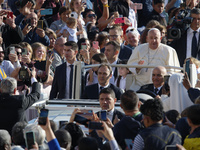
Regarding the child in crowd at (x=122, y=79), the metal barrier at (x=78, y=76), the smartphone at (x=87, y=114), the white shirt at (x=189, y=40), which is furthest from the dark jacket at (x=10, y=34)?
the smartphone at (x=87, y=114)

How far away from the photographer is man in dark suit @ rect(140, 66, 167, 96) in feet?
28.0

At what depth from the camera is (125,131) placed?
5934 millimetres

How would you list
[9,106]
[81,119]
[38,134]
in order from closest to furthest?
[38,134]
[81,119]
[9,106]

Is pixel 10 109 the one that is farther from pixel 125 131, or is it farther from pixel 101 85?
pixel 125 131

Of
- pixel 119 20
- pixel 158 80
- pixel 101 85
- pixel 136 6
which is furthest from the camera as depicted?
pixel 136 6

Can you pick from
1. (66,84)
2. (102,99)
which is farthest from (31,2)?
(102,99)

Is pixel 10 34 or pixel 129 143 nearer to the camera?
pixel 129 143

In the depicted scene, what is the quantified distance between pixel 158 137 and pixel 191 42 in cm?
626

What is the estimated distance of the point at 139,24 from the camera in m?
14.7

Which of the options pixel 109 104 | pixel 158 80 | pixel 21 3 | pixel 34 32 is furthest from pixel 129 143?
pixel 21 3

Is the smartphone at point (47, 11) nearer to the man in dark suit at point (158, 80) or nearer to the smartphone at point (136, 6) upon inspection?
the smartphone at point (136, 6)

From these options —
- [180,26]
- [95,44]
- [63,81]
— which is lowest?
[63,81]

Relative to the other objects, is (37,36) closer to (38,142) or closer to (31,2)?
(31,2)

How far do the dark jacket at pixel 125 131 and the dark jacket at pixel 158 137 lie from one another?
48 cm
